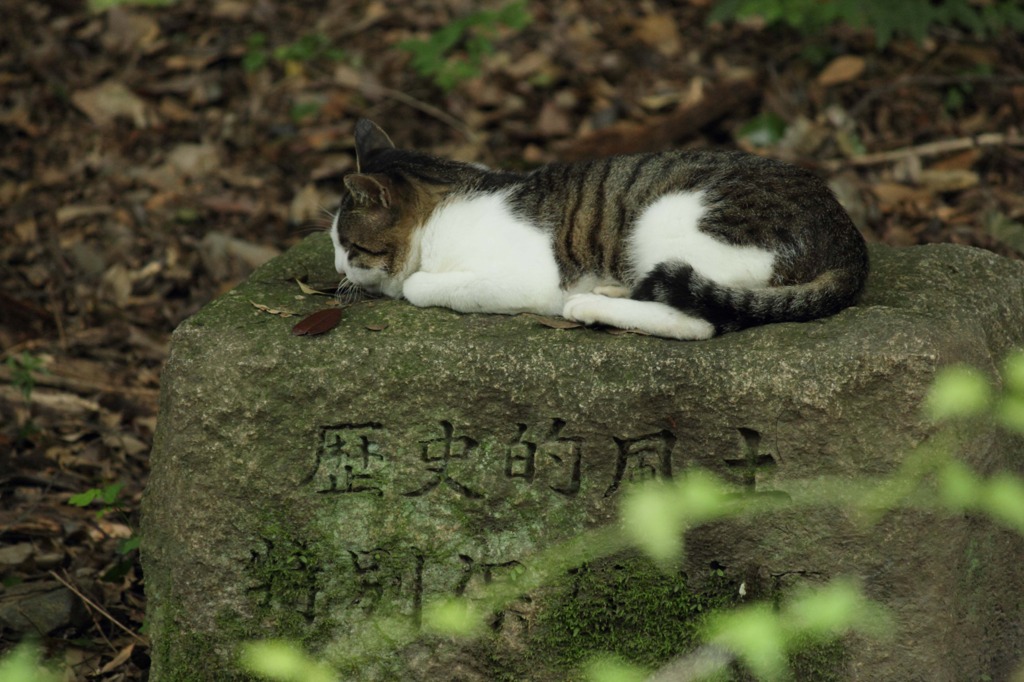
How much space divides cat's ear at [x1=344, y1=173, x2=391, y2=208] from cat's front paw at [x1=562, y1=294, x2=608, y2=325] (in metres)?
0.90

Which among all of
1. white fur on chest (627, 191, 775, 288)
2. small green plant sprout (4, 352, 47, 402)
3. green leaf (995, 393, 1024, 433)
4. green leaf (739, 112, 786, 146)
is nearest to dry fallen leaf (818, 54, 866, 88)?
green leaf (739, 112, 786, 146)

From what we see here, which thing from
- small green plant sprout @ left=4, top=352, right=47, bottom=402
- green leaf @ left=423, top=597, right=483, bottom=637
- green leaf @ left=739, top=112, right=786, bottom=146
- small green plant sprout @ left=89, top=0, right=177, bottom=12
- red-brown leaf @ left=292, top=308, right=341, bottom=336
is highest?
red-brown leaf @ left=292, top=308, right=341, bottom=336

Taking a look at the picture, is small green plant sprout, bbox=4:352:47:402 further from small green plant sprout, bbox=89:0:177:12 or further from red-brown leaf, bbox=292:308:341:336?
small green plant sprout, bbox=89:0:177:12

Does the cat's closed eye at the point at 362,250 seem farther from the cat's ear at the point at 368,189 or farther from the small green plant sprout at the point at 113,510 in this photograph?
the small green plant sprout at the point at 113,510

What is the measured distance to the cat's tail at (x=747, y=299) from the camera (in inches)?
135

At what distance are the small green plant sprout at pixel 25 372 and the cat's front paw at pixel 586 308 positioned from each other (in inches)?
109

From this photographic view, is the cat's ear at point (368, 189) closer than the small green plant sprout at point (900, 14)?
Yes

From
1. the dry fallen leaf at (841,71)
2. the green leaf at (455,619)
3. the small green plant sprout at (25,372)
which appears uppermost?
the green leaf at (455,619)

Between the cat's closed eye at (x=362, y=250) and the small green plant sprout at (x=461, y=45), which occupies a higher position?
the cat's closed eye at (x=362, y=250)

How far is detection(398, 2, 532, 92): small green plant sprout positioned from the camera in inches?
291

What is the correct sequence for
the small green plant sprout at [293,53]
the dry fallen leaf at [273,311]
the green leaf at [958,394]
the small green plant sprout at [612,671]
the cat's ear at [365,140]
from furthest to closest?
the small green plant sprout at [293,53], the cat's ear at [365,140], the dry fallen leaf at [273,311], the small green plant sprout at [612,671], the green leaf at [958,394]

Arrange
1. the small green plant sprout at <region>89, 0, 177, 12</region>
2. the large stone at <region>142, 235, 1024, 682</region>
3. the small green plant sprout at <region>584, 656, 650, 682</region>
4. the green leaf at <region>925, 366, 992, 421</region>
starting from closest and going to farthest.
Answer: the green leaf at <region>925, 366, 992, 421</region>
the large stone at <region>142, 235, 1024, 682</region>
the small green plant sprout at <region>584, 656, 650, 682</region>
the small green plant sprout at <region>89, 0, 177, 12</region>

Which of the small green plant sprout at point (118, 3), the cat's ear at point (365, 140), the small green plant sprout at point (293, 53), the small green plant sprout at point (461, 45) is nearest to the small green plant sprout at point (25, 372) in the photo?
the cat's ear at point (365, 140)

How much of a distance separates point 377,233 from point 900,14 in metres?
4.08
